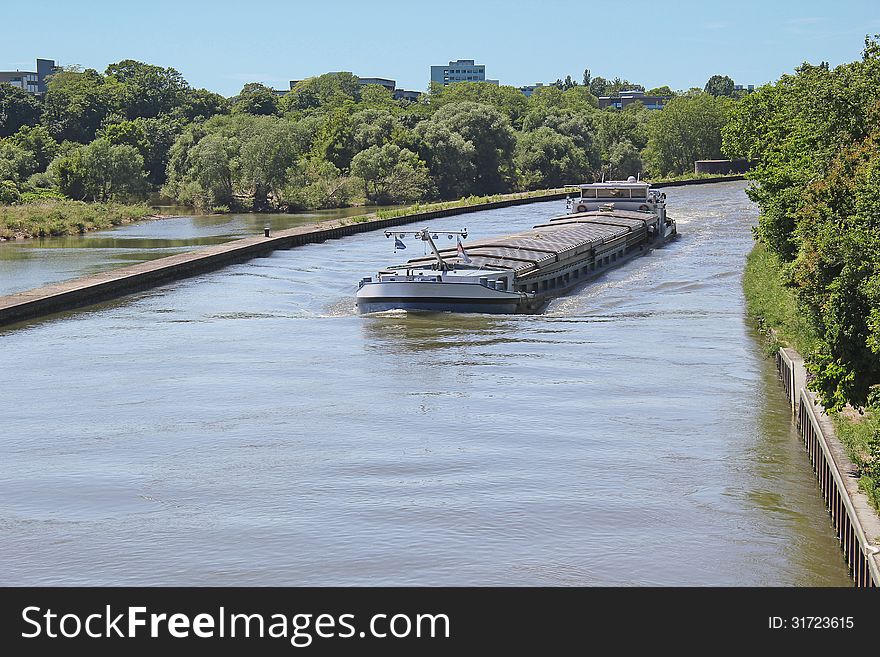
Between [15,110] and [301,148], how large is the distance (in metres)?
34.4

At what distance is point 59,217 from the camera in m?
82.0

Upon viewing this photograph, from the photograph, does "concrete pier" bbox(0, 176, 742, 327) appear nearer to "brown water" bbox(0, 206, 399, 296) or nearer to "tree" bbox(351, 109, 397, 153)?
"brown water" bbox(0, 206, 399, 296)

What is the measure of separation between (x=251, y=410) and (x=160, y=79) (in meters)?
150

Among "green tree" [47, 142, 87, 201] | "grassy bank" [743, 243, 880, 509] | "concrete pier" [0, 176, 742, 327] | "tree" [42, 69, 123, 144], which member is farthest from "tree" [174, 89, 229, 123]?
"grassy bank" [743, 243, 880, 509]

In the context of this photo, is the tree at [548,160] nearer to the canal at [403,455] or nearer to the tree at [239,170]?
the tree at [239,170]

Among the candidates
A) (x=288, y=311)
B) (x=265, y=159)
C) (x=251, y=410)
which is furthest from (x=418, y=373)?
(x=265, y=159)

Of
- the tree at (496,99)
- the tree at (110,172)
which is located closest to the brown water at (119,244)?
the tree at (110,172)

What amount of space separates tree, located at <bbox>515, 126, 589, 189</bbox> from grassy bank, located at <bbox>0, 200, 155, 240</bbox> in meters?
48.6

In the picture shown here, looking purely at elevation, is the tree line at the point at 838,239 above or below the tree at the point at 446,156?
below

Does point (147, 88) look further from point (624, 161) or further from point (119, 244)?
point (119, 244)

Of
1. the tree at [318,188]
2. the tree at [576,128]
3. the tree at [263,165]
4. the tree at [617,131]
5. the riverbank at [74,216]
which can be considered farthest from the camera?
the tree at [617,131]

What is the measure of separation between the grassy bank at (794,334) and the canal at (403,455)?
975 millimetres

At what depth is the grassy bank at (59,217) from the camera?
77.3 meters

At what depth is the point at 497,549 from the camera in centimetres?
1597
